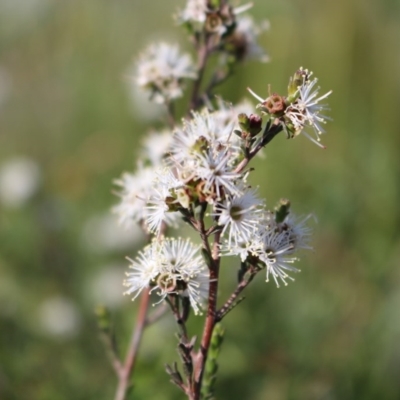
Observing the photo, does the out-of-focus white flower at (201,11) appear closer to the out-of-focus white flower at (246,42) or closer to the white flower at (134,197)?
the out-of-focus white flower at (246,42)

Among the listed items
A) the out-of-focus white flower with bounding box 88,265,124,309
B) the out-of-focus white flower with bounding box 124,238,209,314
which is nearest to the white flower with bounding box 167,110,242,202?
the out-of-focus white flower with bounding box 124,238,209,314

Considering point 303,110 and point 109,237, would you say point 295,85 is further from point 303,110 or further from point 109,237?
point 109,237

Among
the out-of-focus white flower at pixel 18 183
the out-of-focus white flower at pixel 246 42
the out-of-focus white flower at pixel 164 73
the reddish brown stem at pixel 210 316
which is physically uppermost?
the out-of-focus white flower at pixel 18 183

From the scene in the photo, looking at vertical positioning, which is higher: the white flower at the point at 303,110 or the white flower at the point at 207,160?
the white flower at the point at 303,110

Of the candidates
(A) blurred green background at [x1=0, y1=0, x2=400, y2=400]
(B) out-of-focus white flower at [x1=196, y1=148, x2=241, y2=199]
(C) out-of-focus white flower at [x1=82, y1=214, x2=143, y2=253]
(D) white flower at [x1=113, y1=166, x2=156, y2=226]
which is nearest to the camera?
(B) out-of-focus white flower at [x1=196, y1=148, x2=241, y2=199]

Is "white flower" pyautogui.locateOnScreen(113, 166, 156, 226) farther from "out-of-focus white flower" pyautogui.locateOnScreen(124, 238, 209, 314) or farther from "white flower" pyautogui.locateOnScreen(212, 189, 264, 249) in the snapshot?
"white flower" pyautogui.locateOnScreen(212, 189, 264, 249)

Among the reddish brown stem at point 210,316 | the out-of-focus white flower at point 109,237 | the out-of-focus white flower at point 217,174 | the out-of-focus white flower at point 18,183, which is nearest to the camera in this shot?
the out-of-focus white flower at point 217,174

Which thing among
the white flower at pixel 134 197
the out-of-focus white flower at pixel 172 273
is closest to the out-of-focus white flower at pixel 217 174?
the out-of-focus white flower at pixel 172 273
